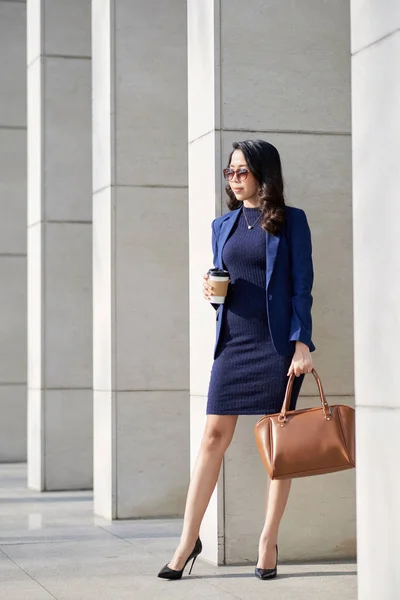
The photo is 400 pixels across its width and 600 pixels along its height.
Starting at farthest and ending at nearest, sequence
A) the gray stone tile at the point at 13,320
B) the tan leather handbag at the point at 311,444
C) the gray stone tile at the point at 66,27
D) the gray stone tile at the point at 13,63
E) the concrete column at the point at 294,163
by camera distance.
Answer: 1. the gray stone tile at the point at 13,63
2. the gray stone tile at the point at 13,320
3. the gray stone tile at the point at 66,27
4. the concrete column at the point at 294,163
5. the tan leather handbag at the point at 311,444

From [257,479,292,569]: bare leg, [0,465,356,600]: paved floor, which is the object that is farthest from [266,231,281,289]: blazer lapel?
[0,465,356,600]: paved floor

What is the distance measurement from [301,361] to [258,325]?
1.09ft

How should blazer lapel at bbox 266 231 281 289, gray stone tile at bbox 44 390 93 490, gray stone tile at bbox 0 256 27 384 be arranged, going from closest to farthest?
1. blazer lapel at bbox 266 231 281 289
2. gray stone tile at bbox 44 390 93 490
3. gray stone tile at bbox 0 256 27 384

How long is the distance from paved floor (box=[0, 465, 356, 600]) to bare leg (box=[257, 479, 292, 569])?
0.39ft

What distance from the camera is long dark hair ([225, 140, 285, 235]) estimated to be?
6.14 meters

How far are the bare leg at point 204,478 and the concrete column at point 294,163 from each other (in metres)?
0.47

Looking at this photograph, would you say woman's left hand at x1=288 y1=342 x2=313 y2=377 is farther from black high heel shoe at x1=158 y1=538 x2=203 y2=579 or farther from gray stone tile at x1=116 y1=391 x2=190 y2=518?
gray stone tile at x1=116 y1=391 x2=190 y2=518

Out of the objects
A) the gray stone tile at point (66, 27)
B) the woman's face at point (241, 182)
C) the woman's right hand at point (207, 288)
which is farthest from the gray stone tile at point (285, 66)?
the gray stone tile at point (66, 27)

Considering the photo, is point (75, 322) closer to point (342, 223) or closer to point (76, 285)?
point (76, 285)

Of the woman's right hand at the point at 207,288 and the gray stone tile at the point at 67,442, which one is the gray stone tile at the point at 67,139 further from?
the woman's right hand at the point at 207,288

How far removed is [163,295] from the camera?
29.5 ft

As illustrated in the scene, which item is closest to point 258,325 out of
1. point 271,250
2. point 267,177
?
point 271,250

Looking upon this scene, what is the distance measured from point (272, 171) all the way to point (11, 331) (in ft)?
29.4

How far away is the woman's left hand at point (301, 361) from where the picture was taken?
6.00 metres
